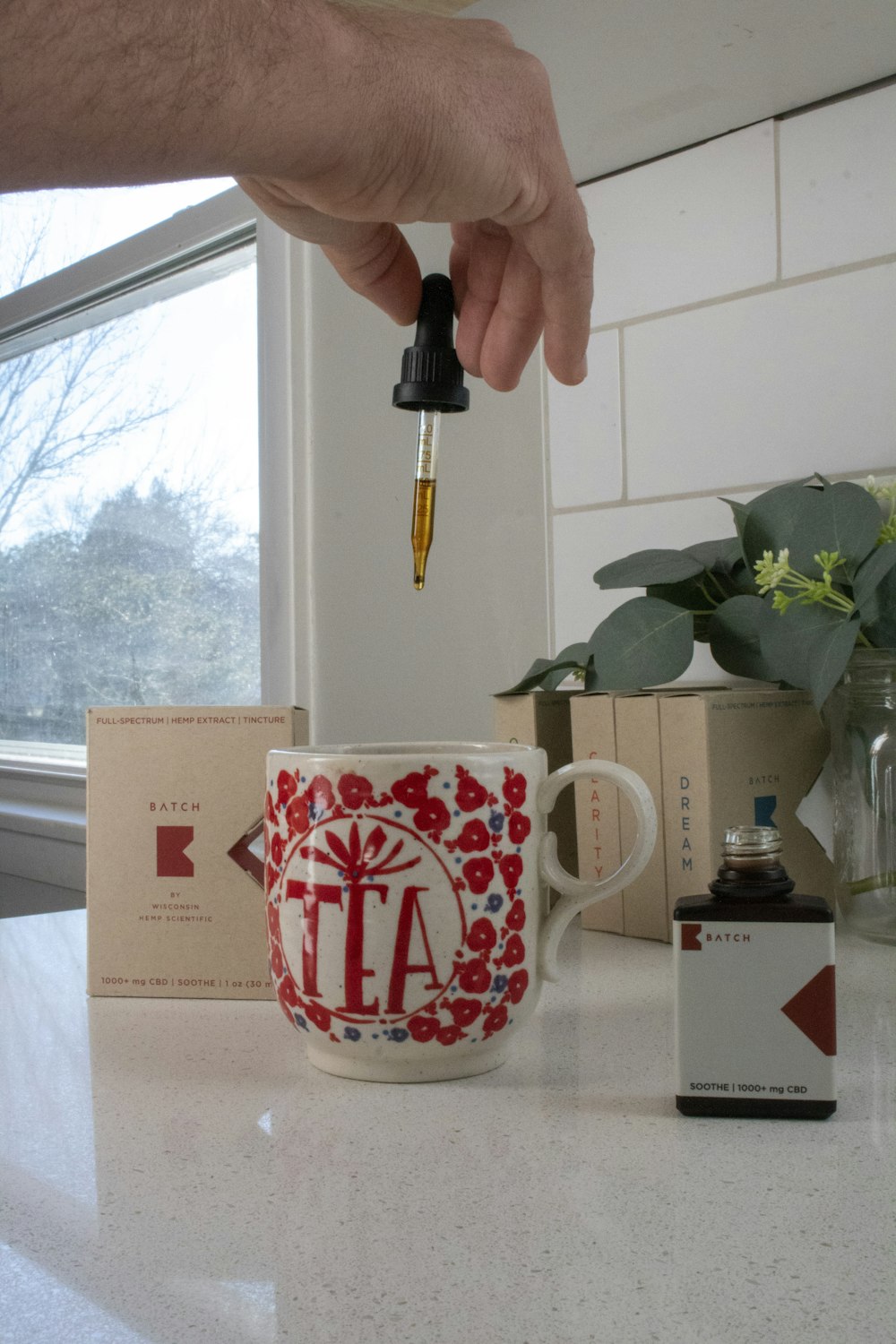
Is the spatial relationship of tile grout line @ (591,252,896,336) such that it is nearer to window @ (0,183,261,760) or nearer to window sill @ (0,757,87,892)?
window @ (0,183,261,760)

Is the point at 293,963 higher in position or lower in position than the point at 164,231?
lower

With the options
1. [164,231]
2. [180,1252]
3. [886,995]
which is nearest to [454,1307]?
[180,1252]

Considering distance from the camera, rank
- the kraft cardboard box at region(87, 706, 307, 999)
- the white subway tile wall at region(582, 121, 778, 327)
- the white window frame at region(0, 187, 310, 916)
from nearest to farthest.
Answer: the kraft cardboard box at region(87, 706, 307, 999) < the white subway tile wall at region(582, 121, 778, 327) < the white window frame at region(0, 187, 310, 916)

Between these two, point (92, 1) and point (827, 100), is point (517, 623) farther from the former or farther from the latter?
point (92, 1)

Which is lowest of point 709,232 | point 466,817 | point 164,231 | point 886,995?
point 886,995

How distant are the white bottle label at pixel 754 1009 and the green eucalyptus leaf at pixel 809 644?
245 millimetres

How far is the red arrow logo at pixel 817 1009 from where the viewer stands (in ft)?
1.43

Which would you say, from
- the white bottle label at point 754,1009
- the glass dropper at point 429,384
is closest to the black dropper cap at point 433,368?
the glass dropper at point 429,384

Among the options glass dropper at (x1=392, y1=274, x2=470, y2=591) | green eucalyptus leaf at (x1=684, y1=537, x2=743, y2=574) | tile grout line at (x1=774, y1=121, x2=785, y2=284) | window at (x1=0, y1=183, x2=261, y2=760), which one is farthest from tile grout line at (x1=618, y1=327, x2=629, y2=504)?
window at (x1=0, y1=183, x2=261, y2=760)

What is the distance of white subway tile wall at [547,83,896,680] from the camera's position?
0.93 m

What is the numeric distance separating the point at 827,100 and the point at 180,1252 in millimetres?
969

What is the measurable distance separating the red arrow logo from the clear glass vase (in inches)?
12.6

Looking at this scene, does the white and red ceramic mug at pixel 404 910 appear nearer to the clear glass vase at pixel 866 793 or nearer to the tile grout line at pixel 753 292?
the clear glass vase at pixel 866 793

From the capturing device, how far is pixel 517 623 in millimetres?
1211
